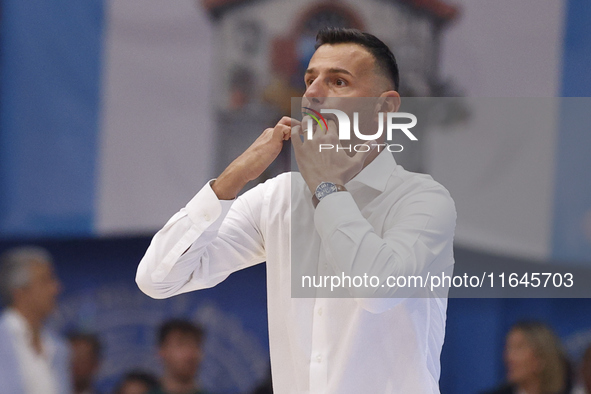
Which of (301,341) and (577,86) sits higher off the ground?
(577,86)

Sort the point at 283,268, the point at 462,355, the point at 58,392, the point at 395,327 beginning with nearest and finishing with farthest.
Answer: the point at 395,327, the point at 283,268, the point at 462,355, the point at 58,392

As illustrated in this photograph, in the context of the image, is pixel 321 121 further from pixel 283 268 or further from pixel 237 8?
pixel 237 8

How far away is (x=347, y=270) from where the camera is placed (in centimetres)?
150

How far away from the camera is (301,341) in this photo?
168 cm

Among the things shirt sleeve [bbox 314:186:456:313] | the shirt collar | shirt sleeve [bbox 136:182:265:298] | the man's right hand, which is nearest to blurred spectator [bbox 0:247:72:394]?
shirt sleeve [bbox 136:182:265:298]

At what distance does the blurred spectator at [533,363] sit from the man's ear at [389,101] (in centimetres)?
154

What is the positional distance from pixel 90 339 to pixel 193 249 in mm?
1834

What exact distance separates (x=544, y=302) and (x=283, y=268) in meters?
1.75

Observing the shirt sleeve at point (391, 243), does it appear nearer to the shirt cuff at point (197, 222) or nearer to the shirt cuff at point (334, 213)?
the shirt cuff at point (334, 213)

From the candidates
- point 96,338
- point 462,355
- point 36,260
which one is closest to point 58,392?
point 96,338

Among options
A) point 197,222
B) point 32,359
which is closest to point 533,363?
point 197,222

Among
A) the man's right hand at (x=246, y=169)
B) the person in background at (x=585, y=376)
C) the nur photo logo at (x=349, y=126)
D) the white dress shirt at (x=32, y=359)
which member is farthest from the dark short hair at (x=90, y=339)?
the person in background at (x=585, y=376)

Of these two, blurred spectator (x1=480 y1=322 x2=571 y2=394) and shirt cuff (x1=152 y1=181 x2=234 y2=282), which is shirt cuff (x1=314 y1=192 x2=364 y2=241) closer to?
shirt cuff (x1=152 y1=181 x2=234 y2=282)

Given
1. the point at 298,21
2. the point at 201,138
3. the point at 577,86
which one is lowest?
the point at 201,138
